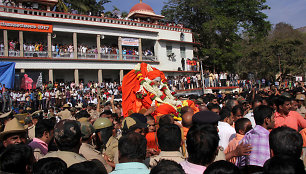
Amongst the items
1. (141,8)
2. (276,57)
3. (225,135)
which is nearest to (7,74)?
(225,135)

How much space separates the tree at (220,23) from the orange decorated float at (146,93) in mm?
21339

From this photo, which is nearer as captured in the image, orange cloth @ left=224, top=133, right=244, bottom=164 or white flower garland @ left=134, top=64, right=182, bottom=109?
orange cloth @ left=224, top=133, right=244, bottom=164

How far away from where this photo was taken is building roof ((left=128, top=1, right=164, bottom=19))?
28.4 meters

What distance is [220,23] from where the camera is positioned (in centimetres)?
2870

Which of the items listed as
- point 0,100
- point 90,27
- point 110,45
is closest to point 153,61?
point 110,45

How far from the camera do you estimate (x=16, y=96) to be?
15.8m

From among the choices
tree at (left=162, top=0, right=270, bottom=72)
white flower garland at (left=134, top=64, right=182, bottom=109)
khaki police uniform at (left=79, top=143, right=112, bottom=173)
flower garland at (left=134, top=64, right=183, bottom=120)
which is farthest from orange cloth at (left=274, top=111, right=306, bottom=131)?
tree at (left=162, top=0, right=270, bottom=72)

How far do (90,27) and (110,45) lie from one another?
13.8ft

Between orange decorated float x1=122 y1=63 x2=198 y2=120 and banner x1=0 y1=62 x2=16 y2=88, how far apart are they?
1094cm

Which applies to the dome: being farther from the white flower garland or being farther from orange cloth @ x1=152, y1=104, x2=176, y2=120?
orange cloth @ x1=152, y1=104, x2=176, y2=120

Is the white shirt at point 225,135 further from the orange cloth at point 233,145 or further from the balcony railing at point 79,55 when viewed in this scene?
the balcony railing at point 79,55

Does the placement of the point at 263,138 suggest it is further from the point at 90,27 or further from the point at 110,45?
the point at 110,45

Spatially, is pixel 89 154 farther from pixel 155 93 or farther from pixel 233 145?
pixel 155 93

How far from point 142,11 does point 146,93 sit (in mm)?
22105
